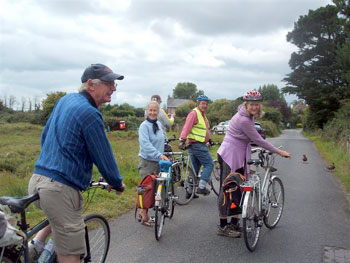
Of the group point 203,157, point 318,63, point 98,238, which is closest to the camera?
point 98,238

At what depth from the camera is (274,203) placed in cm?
559

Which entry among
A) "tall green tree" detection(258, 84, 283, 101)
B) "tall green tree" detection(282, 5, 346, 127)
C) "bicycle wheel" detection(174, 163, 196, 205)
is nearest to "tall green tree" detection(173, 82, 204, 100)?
"tall green tree" detection(258, 84, 283, 101)

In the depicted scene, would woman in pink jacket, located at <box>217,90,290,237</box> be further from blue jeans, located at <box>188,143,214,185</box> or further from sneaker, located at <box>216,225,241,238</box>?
blue jeans, located at <box>188,143,214,185</box>

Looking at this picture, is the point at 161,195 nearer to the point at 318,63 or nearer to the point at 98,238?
the point at 98,238

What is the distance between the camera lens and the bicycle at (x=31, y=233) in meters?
2.56

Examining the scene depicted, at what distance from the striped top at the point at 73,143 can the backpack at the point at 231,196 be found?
251 cm

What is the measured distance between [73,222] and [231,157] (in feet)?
9.66

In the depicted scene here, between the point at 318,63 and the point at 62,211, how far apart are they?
38.4 metres

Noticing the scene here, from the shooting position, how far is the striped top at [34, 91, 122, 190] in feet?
8.38

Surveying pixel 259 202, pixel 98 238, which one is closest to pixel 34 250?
pixel 98 238

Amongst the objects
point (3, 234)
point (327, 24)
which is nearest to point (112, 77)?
point (3, 234)

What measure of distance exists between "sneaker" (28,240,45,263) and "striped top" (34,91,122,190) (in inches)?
27.9

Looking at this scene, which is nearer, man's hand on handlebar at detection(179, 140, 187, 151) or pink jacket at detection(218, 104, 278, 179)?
pink jacket at detection(218, 104, 278, 179)

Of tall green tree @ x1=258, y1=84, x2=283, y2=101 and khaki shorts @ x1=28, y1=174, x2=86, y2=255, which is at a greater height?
tall green tree @ x1=258, y1=84, x2=283, y2=101
